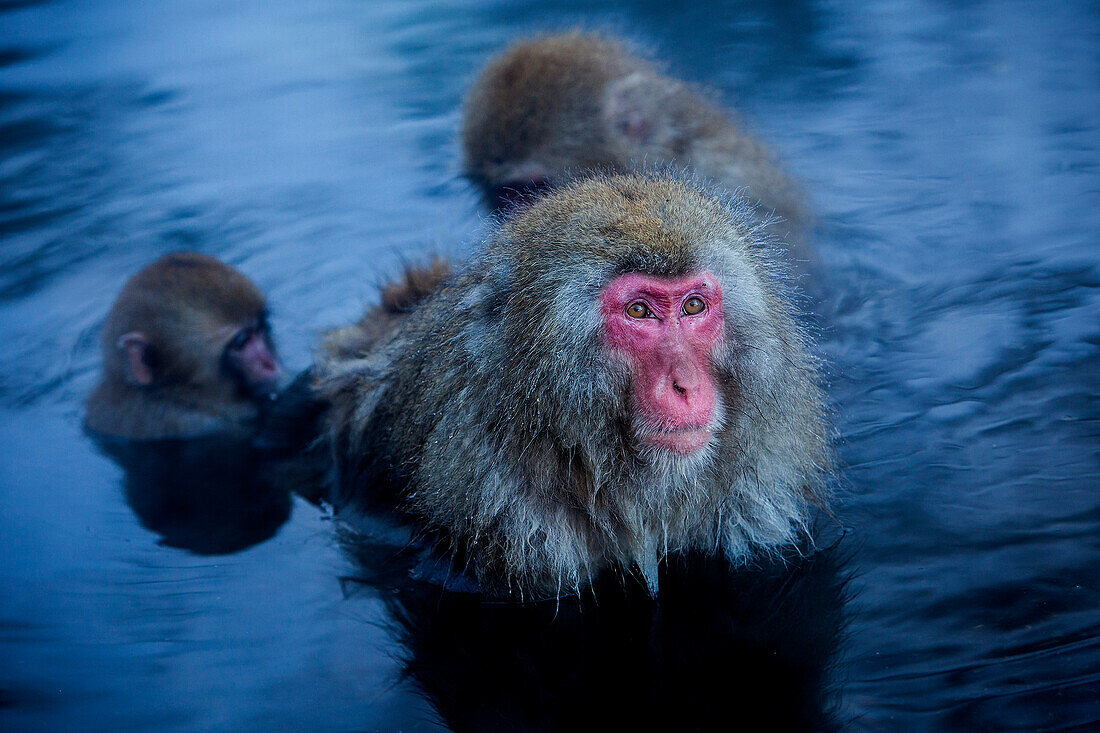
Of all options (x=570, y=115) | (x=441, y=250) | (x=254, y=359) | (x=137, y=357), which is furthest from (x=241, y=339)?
(x=570, y=115)

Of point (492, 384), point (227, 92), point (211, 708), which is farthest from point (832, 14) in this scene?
point (211, 708)

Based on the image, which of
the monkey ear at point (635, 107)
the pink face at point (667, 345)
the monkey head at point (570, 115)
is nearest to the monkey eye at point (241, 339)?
the monkey head at point (570, 115)

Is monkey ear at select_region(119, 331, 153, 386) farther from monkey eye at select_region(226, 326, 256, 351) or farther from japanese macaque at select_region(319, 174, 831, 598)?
japanese macaque at select_region(319, 174, 831, 598)

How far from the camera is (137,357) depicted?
4.91 metres

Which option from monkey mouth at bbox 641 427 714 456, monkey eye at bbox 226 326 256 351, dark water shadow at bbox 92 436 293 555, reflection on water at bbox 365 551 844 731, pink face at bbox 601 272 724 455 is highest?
pink face at bbox 601 272 724 455

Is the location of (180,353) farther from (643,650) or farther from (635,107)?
(643,650)

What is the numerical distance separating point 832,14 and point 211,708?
7567 mm

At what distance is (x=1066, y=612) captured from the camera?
117 inches

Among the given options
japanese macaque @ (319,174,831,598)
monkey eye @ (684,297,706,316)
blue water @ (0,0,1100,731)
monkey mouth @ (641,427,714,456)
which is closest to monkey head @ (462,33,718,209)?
blue water @ (0,0,1100,731)

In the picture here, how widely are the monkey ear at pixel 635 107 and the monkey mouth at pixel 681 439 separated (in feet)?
10.3

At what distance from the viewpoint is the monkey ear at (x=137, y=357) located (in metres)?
4.88

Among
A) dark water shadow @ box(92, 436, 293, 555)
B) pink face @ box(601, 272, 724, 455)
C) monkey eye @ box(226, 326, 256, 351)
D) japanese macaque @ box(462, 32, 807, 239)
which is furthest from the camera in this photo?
japanese macaque @ box(462, 32, 807, 239)

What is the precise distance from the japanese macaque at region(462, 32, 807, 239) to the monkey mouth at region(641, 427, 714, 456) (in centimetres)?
285

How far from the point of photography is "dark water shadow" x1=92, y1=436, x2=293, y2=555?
415cm
